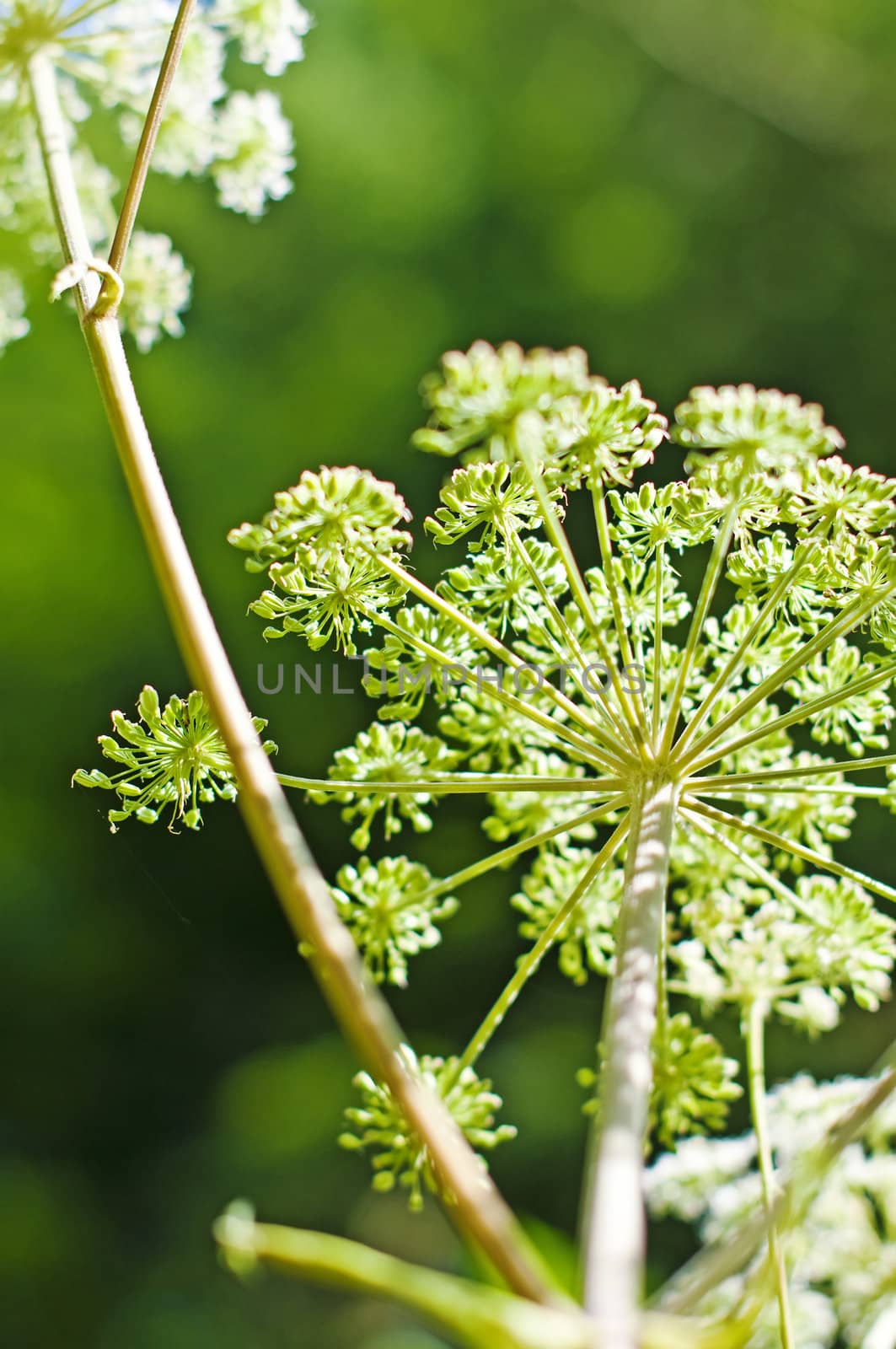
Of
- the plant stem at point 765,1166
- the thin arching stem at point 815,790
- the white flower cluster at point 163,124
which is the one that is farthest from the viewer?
the white flower cluster at point 163,124

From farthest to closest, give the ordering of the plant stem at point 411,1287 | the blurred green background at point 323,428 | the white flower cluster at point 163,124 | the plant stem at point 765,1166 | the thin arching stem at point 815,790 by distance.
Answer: the blurred green background at point 323,428 < the white flower cluster at point 163,124 < the thin arching stem at point 815,790 < the plant stem at point 765,1166 < the plant stem at point 411,1287

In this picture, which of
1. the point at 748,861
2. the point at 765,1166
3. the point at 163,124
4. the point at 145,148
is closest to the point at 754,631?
the point at 748,861

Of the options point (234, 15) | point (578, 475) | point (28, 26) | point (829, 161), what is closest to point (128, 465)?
point (578, 475)

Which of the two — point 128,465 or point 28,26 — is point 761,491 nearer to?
point 128,465

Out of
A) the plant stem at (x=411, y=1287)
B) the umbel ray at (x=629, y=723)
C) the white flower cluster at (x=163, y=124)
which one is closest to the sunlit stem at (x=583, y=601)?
the umbel ray at (x=629, y=723)

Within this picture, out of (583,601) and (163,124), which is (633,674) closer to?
(583,601)

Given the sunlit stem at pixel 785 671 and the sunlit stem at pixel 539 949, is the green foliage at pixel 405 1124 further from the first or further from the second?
the sunlit stem at pixel 785 671

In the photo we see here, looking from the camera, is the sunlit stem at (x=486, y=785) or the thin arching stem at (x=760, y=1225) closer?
the thin arching stem at (x=760, y=1225)
